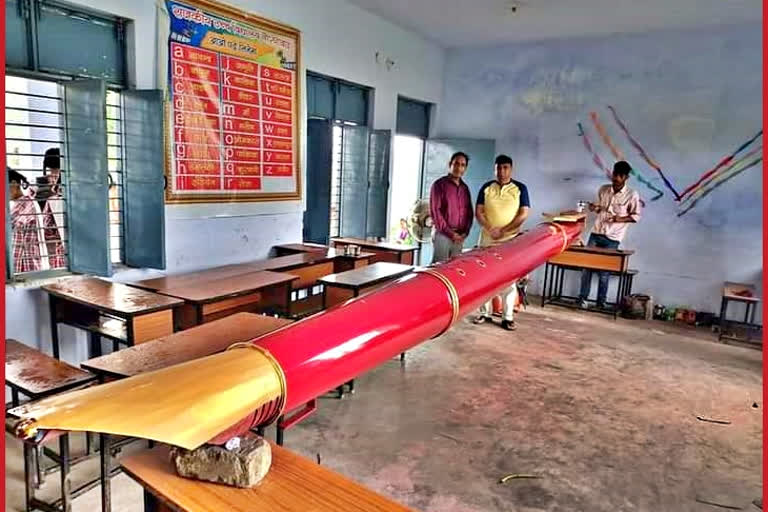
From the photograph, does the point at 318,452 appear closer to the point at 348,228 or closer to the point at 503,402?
the point at 503,402

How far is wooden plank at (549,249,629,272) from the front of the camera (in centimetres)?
521

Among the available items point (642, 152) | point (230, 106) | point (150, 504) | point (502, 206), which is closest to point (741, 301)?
point (642, 152)

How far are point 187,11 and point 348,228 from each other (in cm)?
250

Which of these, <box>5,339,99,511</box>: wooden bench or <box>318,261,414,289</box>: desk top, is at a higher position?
<box>318,261,414,289</box>: desk top

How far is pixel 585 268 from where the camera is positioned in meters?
5.46

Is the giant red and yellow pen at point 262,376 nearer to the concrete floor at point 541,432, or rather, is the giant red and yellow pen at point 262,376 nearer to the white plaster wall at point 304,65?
the concrete floor at point 541,432

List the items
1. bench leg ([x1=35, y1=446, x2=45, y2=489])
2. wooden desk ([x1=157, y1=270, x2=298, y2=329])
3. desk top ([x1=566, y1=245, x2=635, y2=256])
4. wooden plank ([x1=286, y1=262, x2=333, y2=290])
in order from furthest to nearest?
1. desk top ([x1=566, y1=245, x2=635, y2=256])
2. wooden plank ([x1=286, y1=262, x2=333, y2=290])
3. wooden desk ([x1=157, y1=270, x2=298, y2=329])
4. bench leg ([x1=35, y1=446, x2=45, y2=489])

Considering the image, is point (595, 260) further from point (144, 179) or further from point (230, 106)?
point (144, 179)

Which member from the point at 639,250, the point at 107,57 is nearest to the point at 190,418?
the point at 107,57

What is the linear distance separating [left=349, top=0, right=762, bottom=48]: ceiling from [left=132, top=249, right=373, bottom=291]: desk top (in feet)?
7.89

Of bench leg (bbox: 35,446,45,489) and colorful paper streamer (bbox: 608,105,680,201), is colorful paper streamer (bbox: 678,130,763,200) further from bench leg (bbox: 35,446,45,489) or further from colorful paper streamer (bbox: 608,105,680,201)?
bench leg (bbox: 35,446,45,489)

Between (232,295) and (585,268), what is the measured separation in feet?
12.5

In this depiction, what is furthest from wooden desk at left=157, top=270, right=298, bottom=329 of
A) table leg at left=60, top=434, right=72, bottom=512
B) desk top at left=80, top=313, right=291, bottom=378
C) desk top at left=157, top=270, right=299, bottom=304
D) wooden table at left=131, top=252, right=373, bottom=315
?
table leg at left=60, top=434, right=72, bottom=512

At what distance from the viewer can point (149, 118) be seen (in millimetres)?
3191
